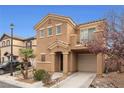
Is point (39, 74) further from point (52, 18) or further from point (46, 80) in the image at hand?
point (52, 18)

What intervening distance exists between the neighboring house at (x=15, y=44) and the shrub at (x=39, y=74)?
0.76 m

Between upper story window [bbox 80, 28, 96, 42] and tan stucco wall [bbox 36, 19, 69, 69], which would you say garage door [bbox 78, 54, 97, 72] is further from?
tan stucco wall [bbox 36, 19, 69, 69]

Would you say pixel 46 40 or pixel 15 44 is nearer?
pixel 15 44

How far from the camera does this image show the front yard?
694cm

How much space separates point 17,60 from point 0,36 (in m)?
1.01

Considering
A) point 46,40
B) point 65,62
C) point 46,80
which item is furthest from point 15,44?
point 65,62

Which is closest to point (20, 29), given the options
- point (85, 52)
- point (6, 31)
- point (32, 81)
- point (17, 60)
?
point (6, 31)

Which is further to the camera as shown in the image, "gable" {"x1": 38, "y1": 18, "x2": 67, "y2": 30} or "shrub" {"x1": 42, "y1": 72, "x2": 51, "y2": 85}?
"gable" {"x1": 38, "y1": 18, "x2": 67, "y2": 30}

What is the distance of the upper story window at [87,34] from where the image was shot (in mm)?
7508

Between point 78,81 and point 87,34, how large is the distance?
1.69 meters

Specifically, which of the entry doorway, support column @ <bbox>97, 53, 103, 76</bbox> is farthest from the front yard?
the entry doorway

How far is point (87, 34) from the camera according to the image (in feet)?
25.9

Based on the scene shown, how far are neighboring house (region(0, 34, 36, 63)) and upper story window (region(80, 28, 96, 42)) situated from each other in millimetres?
1701

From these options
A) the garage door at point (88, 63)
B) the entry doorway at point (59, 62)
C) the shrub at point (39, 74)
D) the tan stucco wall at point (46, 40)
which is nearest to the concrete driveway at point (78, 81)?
the garage door at point (88, 63)
